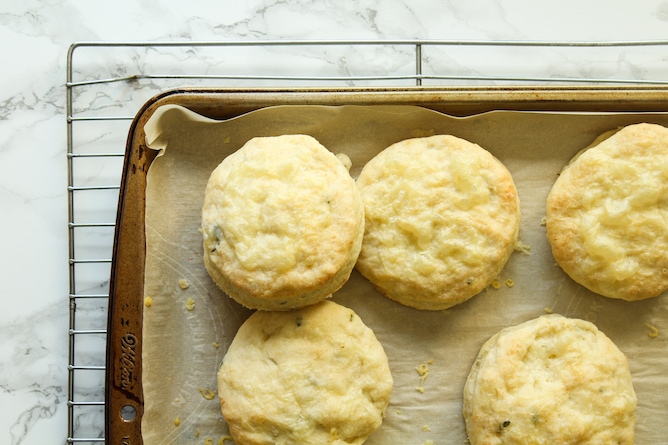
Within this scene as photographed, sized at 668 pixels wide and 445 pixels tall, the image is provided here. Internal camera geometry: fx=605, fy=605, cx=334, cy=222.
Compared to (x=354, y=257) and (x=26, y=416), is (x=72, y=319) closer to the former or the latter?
(x=26, y=416)

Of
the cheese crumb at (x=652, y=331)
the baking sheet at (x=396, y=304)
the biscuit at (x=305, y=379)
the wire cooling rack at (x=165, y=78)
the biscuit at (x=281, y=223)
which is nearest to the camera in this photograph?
the biscuit at (x=281, y=223)

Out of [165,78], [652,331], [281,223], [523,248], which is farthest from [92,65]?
[652,331]

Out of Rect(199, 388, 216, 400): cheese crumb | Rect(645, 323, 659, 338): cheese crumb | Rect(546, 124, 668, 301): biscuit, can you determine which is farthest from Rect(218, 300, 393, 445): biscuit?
Rect(645, 323, 659, 338): cheese crumb

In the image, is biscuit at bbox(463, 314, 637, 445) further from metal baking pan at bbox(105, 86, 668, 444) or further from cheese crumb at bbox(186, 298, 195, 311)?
cheese crumb at bbox(186, 298, 195, 311)

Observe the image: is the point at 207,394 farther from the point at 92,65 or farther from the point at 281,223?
the point at 92,65

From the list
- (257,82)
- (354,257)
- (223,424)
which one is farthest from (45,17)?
(223,424)

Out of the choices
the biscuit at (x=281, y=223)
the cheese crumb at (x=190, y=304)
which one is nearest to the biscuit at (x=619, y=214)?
the biscuit at (x=281, y=223)

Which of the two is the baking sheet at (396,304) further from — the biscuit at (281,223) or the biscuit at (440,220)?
the biscuit at (281,223)
